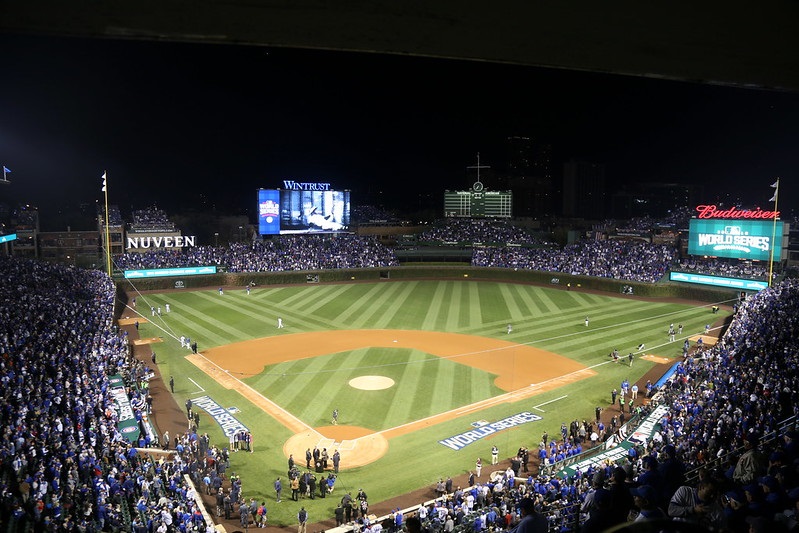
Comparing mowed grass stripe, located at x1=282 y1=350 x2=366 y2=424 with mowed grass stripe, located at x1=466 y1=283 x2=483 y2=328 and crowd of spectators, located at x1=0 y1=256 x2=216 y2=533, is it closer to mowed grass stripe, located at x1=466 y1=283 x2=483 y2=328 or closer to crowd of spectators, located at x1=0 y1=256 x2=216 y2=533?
crowd of spectators, located at x1=0 y1=256 x2=216 y2=533

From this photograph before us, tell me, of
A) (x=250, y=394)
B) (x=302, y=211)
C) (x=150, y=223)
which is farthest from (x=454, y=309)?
(x=150, y=223)

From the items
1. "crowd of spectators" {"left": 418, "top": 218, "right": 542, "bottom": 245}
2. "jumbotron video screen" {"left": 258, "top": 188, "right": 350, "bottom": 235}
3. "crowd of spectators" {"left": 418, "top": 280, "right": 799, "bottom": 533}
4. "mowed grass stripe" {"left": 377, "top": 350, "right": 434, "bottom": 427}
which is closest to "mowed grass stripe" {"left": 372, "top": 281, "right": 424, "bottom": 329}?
"mowed grass stripe" {"left": 377, "top": 350, "right": 434, "bottom": 427}

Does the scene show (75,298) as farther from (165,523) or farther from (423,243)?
(423,243)

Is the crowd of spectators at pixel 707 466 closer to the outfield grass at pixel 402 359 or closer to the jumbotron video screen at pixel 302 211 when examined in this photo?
the outfield grass at pixel 402 359

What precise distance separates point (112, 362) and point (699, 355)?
28837 mm

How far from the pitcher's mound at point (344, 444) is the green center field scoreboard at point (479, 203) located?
5857cm

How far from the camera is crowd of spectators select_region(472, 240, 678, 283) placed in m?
53.2

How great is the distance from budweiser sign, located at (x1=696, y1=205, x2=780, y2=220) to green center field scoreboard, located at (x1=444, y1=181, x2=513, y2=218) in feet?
95.2

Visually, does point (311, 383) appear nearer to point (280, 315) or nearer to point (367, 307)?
point (280, 315)

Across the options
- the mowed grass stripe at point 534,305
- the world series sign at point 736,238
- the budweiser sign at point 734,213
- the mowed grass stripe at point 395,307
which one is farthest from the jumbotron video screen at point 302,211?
the budweiser sign at point 734,213

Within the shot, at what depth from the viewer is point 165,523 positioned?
45.7ft

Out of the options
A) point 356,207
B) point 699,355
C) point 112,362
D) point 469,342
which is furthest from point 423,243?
point 356,207

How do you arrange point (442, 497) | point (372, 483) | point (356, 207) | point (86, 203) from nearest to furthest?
point (442, 497)
point (372, 483)
point (86, 203)
point (356, 207)

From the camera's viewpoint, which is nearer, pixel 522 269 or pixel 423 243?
pixel 522 269
